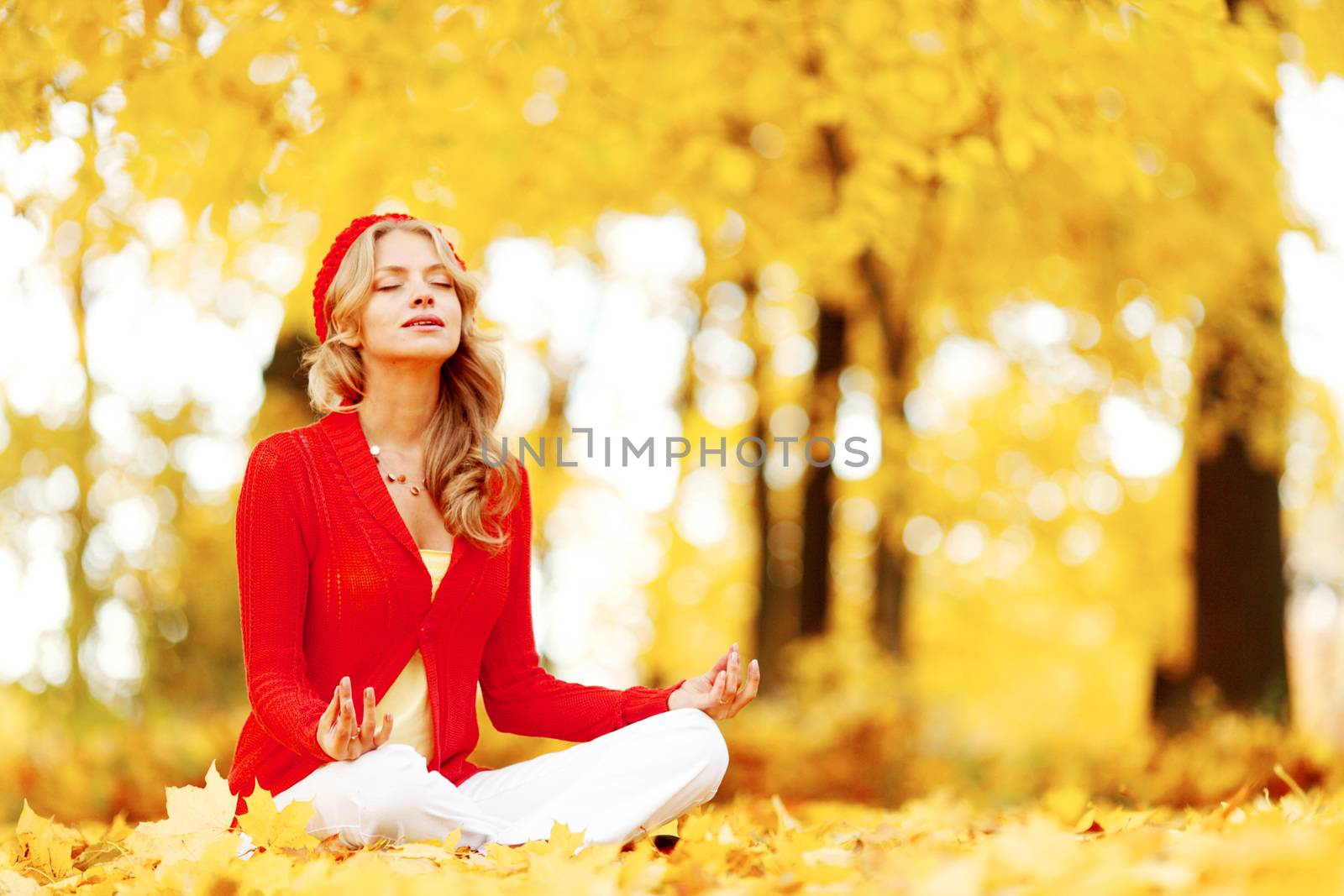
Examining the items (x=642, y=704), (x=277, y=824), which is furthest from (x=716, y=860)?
(x=277, y=824)

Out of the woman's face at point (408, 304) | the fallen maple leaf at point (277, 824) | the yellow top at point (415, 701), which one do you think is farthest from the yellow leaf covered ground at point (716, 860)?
the woman's face at point (408, 304)

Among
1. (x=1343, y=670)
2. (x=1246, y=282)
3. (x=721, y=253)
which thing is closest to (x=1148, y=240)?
(x=1246, y=282)

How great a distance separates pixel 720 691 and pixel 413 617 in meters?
0.75

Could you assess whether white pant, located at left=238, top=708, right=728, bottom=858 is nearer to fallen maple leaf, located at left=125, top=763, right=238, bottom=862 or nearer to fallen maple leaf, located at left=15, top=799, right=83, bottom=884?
fallen maple leaf, located at left=125, top=763, right=238, bottom=862

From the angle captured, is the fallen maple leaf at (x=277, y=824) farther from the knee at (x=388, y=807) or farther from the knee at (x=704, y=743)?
the knee at (x=704, y=743)

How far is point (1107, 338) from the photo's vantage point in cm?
938

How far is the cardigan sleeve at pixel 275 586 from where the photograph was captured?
285cm

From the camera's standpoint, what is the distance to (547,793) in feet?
10.0

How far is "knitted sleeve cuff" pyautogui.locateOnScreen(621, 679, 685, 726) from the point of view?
10.6 feet

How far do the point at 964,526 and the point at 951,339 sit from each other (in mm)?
6262

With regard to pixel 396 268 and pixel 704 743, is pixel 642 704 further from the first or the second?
pixel 396 268

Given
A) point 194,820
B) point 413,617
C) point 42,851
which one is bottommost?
point 42,851

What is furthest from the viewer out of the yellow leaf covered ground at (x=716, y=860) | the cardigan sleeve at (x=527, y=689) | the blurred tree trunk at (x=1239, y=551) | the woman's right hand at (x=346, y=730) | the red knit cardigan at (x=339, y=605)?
the blurred tree trunk at (x=1239, y=551)

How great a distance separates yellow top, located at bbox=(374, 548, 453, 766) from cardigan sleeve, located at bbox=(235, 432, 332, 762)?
0.19 m
